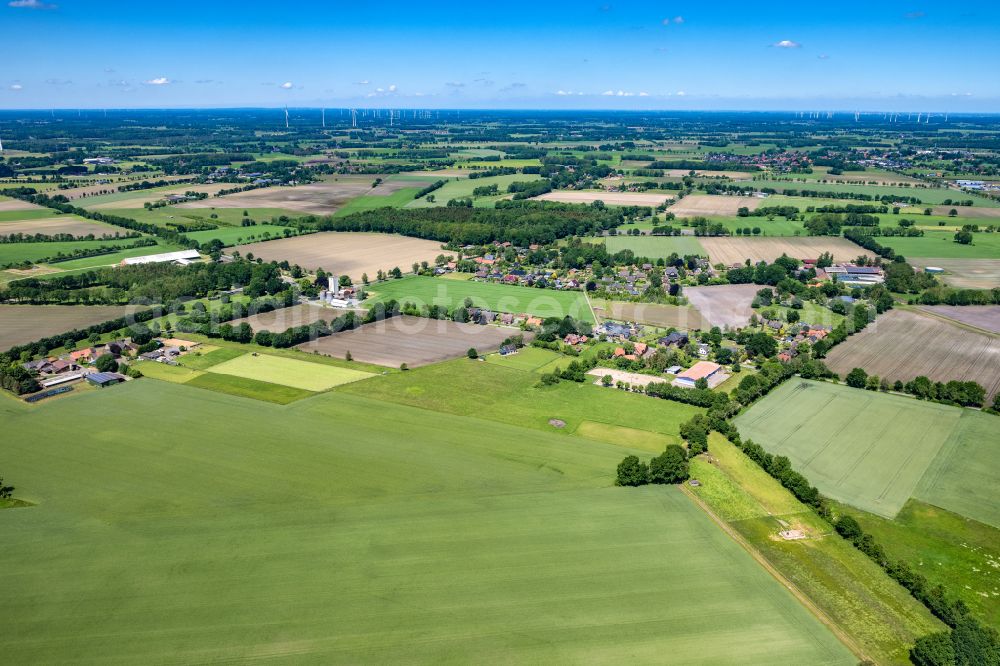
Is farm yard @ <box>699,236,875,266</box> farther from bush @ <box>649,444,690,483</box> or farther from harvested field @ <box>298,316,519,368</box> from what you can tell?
bush @ <box>649,444,690,483</box>

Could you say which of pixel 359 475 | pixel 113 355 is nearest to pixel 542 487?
pixel 359 475

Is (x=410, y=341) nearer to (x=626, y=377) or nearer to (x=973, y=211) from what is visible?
(x=626, y=377)

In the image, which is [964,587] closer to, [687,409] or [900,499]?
[900,499]

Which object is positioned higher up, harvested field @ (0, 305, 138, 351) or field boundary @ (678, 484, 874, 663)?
harvested field @ (0, 305, 138, 351)

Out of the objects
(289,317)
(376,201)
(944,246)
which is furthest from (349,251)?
(944,246)

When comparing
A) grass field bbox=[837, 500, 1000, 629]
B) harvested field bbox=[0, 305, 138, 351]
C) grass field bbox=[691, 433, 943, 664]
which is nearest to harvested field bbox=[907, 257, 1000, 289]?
grass field bbox=[837, 500, 1000, 629]

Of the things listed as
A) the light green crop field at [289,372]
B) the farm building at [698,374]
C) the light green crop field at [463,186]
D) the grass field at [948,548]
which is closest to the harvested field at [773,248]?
the farm building at [698,374]
